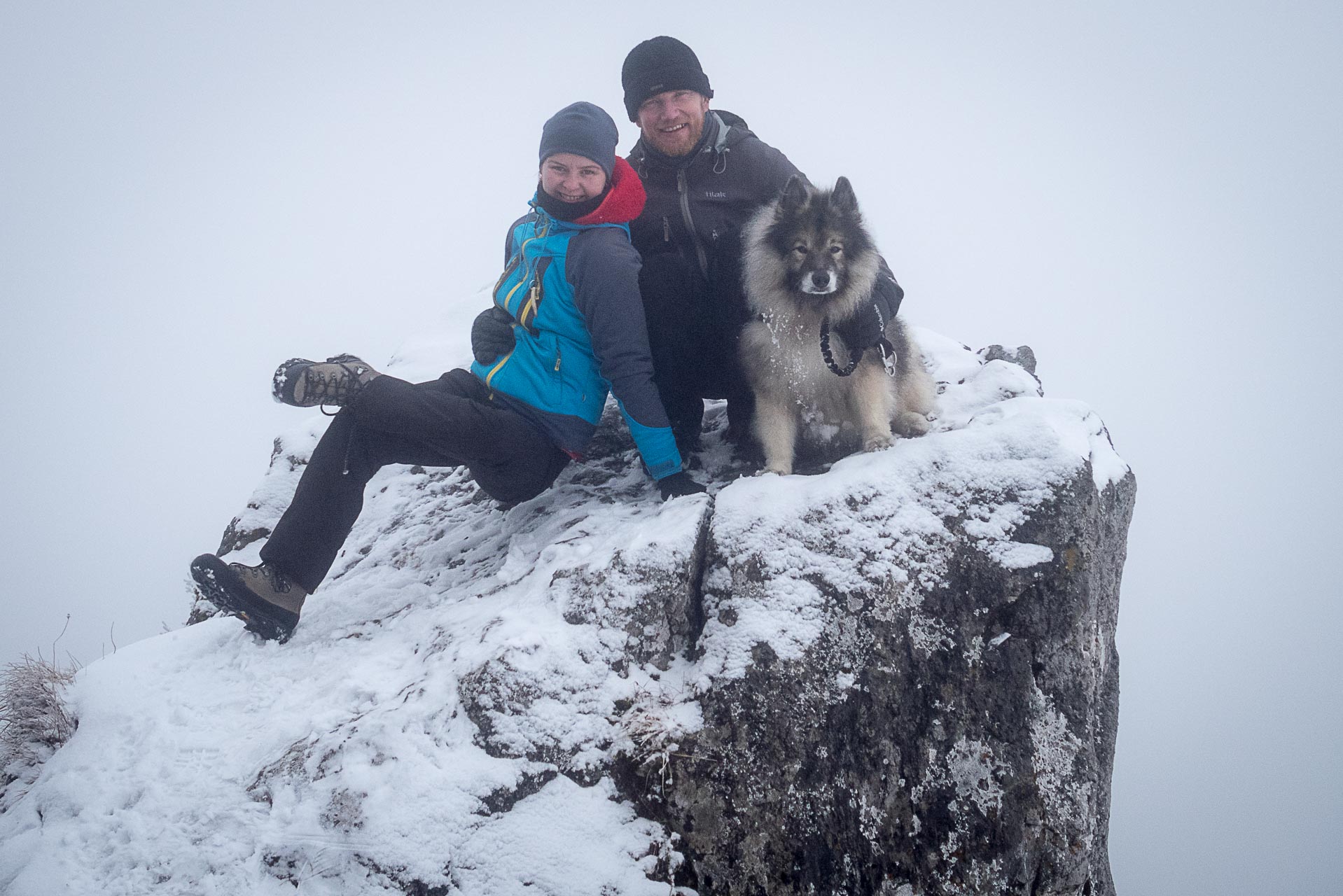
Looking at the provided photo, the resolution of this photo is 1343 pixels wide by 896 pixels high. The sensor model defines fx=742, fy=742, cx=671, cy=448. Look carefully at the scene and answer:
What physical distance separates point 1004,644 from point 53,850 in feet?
11.2

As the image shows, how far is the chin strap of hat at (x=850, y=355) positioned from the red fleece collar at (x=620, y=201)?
1051mm

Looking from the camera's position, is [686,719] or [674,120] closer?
[686,719]

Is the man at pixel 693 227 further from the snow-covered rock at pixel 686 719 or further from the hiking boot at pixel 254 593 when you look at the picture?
the hiking boot at pixel 254 593

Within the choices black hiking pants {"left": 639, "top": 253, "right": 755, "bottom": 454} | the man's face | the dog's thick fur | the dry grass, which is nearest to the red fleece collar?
black hiking pants {"left": 639, "top": 253, "right": 755, "bottom": 454}

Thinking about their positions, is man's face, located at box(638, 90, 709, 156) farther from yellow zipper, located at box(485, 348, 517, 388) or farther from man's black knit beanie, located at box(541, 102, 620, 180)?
yellow zipper, located at box(485, 348, 517, 388)

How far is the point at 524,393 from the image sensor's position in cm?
354

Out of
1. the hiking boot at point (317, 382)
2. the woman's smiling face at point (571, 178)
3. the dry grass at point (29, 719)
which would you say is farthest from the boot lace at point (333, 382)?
the dry grass at point (29, 719)

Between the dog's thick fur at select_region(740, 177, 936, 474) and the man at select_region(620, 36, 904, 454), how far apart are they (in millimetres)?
107

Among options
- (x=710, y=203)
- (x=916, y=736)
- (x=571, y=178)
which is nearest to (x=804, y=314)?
(x=710, y=203)

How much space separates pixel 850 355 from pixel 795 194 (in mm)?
800

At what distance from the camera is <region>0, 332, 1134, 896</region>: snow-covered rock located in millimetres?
2432

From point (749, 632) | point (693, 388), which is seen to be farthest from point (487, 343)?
point (749, 632)

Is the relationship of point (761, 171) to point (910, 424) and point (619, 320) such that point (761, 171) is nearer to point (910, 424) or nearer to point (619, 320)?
point (619, 320)

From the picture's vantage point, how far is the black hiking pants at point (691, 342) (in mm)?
3553
